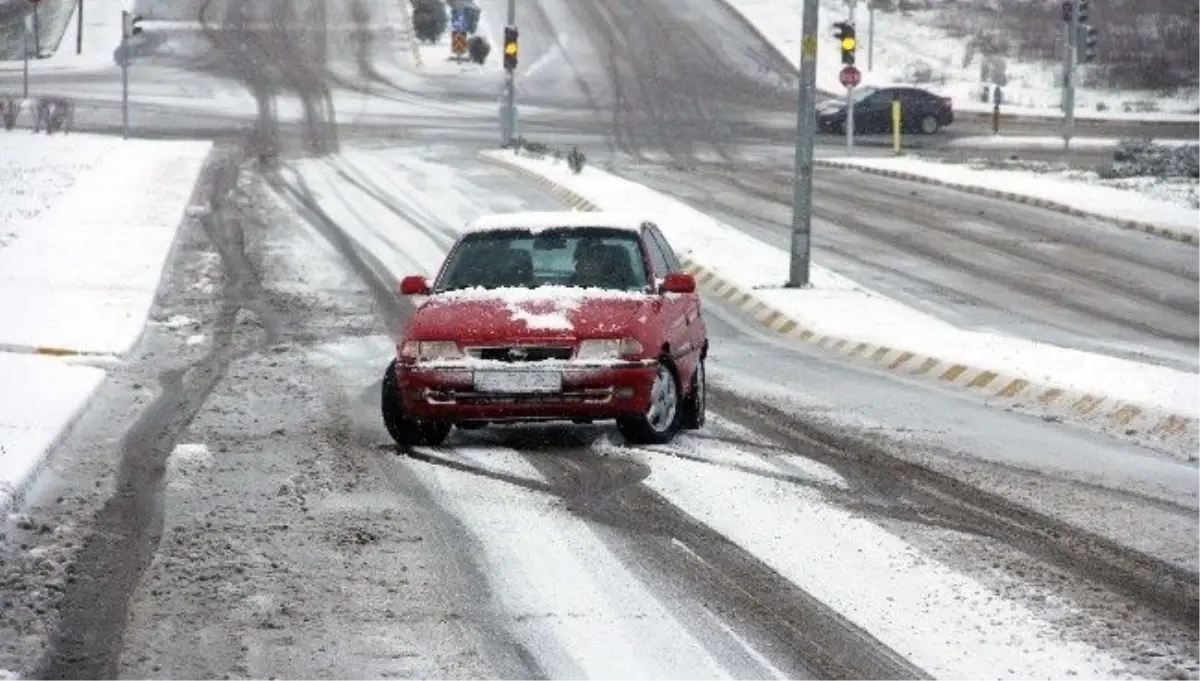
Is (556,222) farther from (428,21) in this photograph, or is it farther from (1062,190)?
(428,21)

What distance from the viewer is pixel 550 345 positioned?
13.8 meters

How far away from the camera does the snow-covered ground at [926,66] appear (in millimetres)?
69062

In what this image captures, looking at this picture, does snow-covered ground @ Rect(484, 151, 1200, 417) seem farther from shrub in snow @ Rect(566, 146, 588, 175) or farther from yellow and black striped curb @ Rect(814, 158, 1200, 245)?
yellow and black striped curb @ Rect(814, 158, 1200, 245)

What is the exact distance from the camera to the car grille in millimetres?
13836

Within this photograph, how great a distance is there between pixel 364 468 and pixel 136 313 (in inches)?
379

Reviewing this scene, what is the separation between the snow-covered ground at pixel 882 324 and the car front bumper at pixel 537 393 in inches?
159

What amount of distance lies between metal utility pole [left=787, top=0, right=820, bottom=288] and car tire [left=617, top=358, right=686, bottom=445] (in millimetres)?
10754

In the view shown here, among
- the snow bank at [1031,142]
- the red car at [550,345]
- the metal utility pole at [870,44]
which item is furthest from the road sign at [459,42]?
the red car at [550,345]

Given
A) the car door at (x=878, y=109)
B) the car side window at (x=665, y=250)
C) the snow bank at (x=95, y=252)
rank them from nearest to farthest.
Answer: the car side window at (x=665, y=250), the snow bank at (x=95, y=252), the car door at (x=878, y=109)

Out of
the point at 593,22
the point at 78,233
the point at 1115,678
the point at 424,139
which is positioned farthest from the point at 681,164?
the point at 1115,678

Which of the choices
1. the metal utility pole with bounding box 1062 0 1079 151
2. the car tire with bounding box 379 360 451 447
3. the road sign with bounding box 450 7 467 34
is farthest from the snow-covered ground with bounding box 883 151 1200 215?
the road sign with bounding box 450 7 467 34

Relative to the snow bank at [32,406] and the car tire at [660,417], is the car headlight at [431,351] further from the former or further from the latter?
the snow bank at [32,406]

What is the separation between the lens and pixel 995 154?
53125mm

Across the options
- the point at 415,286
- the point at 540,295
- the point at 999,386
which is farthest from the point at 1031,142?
the point at 540,295
